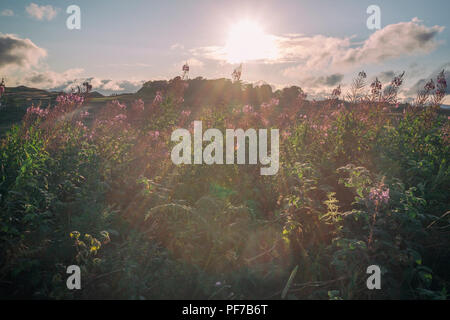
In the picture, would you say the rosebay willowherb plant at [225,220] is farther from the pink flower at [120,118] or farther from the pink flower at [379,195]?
the pink flower at [120,118]

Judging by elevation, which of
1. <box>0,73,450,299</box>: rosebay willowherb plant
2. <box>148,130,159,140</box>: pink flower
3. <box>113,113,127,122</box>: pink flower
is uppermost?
<box>113,113,127,122</box>: pink flower

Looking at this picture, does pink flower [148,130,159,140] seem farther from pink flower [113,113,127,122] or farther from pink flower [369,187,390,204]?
pink flower [369,187,390,204]

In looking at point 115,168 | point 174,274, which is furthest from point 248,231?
point 115,168

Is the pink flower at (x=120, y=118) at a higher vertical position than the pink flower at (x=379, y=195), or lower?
higher

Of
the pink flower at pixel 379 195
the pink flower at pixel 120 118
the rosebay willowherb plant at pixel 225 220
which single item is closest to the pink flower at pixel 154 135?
the rosebay willowherb plant at pixel 225 220

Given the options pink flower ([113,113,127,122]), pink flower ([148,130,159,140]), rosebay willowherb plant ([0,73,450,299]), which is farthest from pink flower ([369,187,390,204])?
pink flower ([113,113,127,122])

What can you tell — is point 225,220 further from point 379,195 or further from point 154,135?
point 154,135

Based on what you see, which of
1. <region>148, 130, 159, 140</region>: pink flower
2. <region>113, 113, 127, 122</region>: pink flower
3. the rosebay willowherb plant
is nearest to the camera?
the rosebay willowherb plant

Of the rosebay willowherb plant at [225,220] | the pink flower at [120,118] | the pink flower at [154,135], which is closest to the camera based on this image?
the rosebay willowherb plant at [225,220]
